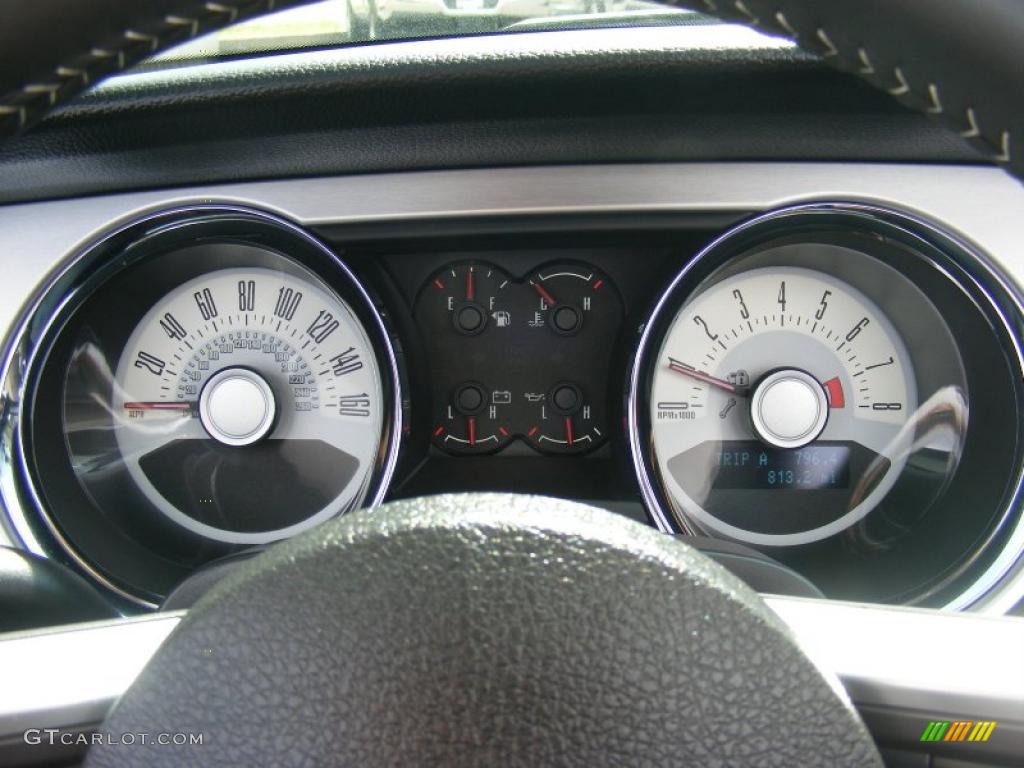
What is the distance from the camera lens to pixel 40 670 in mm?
970

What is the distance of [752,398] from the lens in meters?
1.86

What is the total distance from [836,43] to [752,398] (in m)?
1.27

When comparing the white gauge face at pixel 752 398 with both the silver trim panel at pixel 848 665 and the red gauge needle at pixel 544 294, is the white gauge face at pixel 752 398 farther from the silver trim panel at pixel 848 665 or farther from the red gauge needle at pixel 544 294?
the silver trim panel at pixel 848 665

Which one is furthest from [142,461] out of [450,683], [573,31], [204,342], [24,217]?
[450,683]

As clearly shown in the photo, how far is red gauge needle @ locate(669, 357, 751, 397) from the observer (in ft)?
6.19

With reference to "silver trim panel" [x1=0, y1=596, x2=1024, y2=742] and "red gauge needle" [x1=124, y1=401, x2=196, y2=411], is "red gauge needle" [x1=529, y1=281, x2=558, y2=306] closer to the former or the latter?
"red gauge needle" [x1=124, y1=401, x2=196, y2=411]

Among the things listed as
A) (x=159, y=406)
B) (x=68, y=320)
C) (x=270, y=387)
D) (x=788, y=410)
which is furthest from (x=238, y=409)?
(x=788, y=410)

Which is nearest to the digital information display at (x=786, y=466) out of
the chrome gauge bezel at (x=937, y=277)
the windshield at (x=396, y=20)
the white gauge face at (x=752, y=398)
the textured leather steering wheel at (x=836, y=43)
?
the white gauge face at (x=752, y=398)

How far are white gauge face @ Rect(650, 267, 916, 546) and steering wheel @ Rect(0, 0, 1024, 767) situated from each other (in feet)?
3.67

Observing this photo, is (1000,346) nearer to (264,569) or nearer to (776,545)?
(776,545)

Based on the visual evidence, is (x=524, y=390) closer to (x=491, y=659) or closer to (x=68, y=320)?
(x=68, y=320)

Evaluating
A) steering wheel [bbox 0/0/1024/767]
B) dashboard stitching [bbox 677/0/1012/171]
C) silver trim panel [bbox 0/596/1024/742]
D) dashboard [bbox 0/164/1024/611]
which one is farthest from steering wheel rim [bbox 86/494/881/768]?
dashboard [bbox 0/164/1024/611]

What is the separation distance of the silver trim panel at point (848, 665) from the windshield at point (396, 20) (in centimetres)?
100

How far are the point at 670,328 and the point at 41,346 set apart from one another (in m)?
1.12
